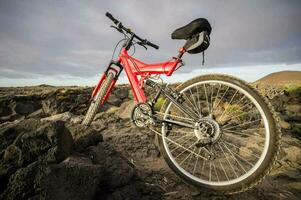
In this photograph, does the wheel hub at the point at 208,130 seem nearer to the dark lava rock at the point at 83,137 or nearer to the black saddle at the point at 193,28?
the black saddle at the point at 193,28

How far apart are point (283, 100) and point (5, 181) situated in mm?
13514

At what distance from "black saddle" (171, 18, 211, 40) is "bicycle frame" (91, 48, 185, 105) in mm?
217

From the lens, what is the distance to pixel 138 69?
3.67 m

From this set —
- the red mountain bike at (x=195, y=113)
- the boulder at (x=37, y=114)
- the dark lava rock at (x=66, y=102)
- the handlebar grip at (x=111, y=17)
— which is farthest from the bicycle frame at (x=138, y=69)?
the boulder at (x=37, y=114)

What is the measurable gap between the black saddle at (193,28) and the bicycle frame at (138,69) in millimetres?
217

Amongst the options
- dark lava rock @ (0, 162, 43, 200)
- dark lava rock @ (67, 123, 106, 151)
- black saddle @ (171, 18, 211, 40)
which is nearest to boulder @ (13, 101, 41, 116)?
dark lava rock @ (67, 123, 106, 151)

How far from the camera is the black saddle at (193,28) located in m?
2.87

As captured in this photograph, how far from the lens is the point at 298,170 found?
4062 mm

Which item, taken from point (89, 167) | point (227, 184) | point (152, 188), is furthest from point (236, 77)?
point (89, 167)

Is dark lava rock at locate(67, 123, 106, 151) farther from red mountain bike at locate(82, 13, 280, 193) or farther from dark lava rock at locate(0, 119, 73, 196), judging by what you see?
red mountain bike at locate(82, 13, 280, 193)

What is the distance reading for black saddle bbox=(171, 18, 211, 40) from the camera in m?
2.87

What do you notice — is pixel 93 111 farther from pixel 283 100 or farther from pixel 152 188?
pixel 283 100

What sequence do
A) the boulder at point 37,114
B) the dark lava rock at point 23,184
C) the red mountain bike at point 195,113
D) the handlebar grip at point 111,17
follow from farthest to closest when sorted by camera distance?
1. the boulder at point 37,114
2. the handlebar grip at point 111,17
3. the red mountain bike at point 195,113
4. the dark lava rock at point 23,184

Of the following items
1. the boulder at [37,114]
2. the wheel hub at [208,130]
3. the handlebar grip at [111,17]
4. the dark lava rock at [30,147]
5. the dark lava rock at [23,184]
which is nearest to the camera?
the dark lava rock at [23,184]
